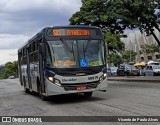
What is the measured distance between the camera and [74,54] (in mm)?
15992

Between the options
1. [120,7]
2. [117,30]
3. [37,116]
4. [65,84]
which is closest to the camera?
[37,116]

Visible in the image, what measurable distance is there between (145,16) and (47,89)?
1660 centimetres

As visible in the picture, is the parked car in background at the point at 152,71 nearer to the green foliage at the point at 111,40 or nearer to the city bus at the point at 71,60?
the green foliage at the point at 111,40

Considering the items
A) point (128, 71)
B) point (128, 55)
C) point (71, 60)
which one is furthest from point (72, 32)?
point (128, 55)

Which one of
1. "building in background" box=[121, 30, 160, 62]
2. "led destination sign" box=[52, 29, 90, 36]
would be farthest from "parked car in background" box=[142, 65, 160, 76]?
"building in background" box=[121, 30, 160, 62]

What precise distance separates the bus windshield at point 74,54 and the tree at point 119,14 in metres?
14.1

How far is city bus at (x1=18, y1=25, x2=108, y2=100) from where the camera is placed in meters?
15.8

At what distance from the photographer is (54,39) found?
16141 mm

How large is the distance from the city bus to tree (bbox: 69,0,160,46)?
1388cm

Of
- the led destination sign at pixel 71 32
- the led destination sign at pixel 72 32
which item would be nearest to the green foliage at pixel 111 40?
the led destination sign at pixel 72 32

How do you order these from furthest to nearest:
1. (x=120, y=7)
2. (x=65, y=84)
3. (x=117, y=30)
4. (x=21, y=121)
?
(x=117, y=30) < (x=120, y=7) < (x=65, y=84) < (x=21, y=121)

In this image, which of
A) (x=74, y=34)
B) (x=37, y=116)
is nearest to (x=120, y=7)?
(x=74, y=34)

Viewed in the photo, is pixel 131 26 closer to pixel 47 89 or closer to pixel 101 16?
pixel 101 16

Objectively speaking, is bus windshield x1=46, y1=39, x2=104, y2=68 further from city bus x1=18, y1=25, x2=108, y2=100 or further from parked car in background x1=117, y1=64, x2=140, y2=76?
parked car in background x1=117, y1=64, x2=140, y2=76
